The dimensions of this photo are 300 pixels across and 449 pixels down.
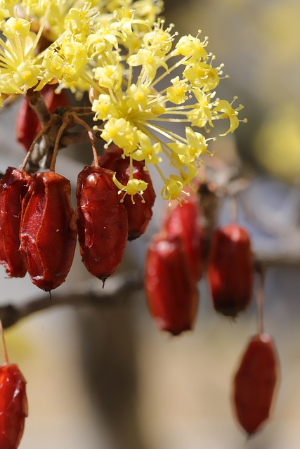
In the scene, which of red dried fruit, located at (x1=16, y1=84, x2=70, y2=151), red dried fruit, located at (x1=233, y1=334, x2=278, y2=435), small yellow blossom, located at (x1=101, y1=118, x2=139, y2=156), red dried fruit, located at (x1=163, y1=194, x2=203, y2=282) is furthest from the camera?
red dried fruit, located at (x1=163, y1=194, x2=203, y2=282)

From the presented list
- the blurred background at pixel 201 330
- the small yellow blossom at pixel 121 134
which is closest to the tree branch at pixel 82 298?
the blurred background at pixel 201 330

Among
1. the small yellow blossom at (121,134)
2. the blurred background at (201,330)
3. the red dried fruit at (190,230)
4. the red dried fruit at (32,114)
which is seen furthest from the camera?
the blurred background at (201,330)

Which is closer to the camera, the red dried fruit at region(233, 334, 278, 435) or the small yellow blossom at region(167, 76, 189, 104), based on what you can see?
the small yellow blossom at region(167, 76, 189, 104)

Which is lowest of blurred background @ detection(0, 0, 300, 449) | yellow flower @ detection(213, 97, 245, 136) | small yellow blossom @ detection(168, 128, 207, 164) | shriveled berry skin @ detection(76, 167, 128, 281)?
blurred background @ detection(0, 0, 300, 449)

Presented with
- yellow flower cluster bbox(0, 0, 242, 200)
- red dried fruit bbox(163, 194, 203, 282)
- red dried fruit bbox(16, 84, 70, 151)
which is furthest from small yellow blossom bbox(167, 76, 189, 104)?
red dried fruit bbox(163, 194, 203, 282)

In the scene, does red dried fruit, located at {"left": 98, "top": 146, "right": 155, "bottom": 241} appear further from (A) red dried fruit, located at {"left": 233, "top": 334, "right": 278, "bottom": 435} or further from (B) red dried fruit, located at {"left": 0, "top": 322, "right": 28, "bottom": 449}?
(A) red dried fruit, located at {"left": 233, "top": 334, "right": 278, "bottom": 435}

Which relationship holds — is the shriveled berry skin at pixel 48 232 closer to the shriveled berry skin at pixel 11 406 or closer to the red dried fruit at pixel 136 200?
the red dried fruit at pixel 136 200
